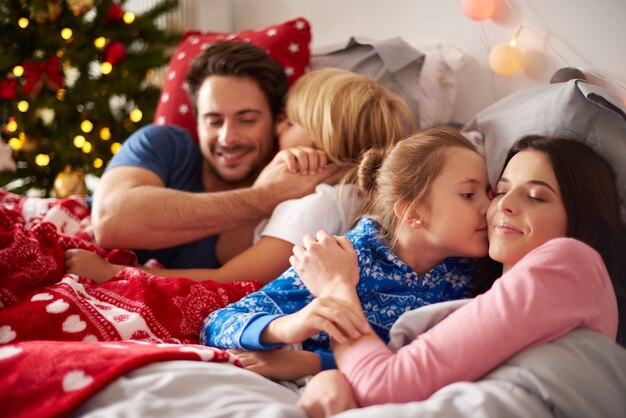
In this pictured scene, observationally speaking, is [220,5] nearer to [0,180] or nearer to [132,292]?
[0,180]

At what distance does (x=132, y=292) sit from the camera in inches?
47.7

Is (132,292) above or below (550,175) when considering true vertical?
below

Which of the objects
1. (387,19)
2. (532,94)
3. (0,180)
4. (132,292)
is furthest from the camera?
(0,180)

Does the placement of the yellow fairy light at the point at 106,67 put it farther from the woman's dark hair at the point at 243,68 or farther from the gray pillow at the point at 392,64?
the gray pillow at the point at 392,64

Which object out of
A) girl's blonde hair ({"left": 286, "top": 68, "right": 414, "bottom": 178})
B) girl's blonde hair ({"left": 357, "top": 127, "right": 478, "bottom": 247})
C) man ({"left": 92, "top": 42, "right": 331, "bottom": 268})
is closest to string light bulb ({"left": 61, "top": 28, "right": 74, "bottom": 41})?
man ({"left": 92, "top": 42, "right": 331, "bottom": 268})

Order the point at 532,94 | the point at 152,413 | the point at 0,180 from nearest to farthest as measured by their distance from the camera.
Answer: the point at 152,413, the point at 532,94, the point at 0,180

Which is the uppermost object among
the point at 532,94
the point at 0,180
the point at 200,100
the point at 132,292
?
the point at 532,94

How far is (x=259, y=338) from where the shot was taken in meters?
1.04

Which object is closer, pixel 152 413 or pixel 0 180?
pixel 152 413

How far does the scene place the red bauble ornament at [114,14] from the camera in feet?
7.91

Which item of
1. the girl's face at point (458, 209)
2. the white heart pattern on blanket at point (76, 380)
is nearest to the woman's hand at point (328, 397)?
the white heart pattern on blanket at point (76, 380)

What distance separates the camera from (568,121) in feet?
3.94

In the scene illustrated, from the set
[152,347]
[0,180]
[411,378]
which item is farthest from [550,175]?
[0,180]

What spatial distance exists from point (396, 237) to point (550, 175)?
1.03 feet
